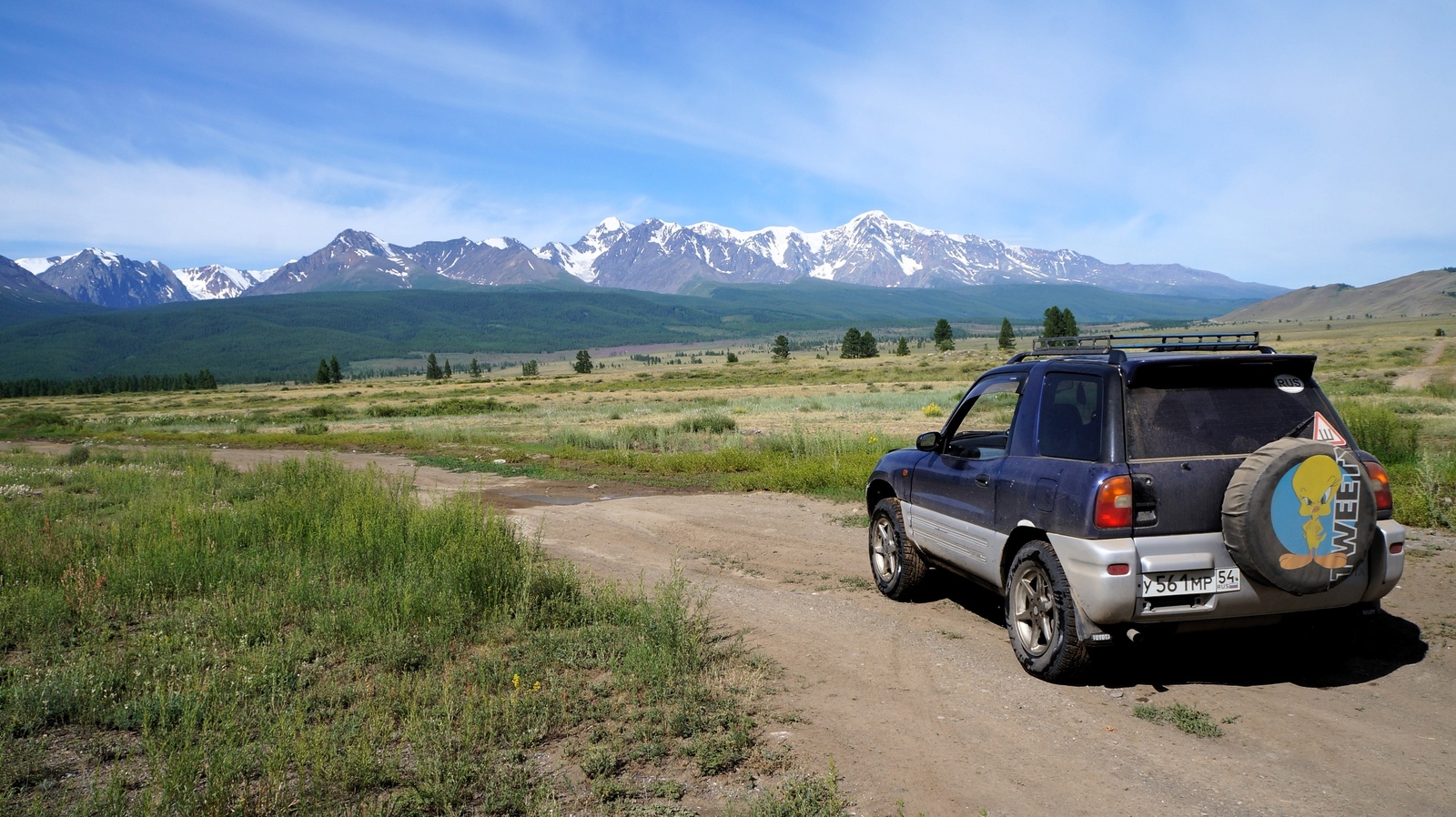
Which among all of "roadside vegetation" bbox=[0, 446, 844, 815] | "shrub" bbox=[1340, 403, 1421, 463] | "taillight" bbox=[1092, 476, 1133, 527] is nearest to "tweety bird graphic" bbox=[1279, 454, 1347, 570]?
"taillight" bbox=[1092, 476, 1133, 527]

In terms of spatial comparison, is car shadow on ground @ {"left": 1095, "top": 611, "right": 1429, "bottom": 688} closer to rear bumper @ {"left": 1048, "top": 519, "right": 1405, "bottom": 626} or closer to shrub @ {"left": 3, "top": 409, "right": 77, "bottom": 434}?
rear bumper @ {"left": 1048, "top": 519, "right": 1405, "bottom": 626}

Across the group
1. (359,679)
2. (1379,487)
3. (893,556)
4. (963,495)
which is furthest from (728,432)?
(1379,487)

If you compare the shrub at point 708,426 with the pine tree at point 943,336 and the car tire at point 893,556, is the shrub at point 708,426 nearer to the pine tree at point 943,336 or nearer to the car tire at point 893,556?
the car tire at point 893,556

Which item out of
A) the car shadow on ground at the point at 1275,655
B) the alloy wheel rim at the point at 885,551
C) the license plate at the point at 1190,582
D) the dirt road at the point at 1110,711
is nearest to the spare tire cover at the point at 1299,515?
the license plate at the point at 1190,582

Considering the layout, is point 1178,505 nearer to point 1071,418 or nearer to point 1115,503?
point 1115,503

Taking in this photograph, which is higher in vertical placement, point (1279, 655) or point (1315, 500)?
point (1315, 500)

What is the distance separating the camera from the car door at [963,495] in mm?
6453

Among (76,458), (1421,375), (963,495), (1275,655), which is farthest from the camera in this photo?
(1421,375)

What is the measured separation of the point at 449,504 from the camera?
973cm

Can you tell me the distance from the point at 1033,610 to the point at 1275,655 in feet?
6.30

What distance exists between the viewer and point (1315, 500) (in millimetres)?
5055

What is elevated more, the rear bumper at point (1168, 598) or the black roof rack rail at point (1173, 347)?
the black roof rack rail at point (1173, 347)

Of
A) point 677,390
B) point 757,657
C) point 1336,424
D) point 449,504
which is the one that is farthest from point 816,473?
point 677,390

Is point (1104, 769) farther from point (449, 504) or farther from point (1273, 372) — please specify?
point (449, 504)
